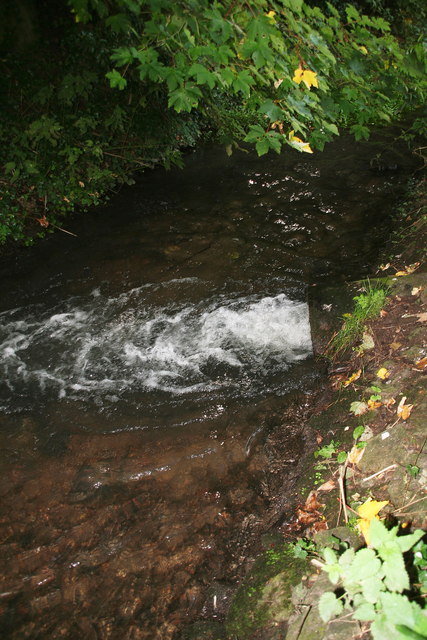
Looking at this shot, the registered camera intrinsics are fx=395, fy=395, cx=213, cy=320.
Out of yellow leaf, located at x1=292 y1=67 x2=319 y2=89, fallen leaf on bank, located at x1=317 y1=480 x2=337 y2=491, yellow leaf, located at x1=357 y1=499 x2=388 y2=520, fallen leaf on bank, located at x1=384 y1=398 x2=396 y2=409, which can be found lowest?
fallen leaf on bank, located at x1=317 y1=480 x2=337 y2=491

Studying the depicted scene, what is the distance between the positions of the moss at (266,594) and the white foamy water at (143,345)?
64.1 inches

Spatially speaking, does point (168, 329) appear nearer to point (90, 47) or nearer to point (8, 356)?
point (8, 356)

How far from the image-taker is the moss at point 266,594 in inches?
78.8

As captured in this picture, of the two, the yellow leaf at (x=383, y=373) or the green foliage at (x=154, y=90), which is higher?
the green foliage at (x=154, y=90)

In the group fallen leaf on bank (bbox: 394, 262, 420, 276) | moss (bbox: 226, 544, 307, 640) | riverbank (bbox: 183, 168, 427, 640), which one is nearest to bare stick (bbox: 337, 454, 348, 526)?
riverbank (bbox: 183, 168, 427, 640)

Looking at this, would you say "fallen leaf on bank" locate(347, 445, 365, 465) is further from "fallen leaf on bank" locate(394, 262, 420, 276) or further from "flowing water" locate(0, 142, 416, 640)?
"fallen leaf on bank" locate(394, 262, 420, 276)

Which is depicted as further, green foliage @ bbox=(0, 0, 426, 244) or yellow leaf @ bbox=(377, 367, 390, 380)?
yellow leaf @ bbox=(377, 367, 390, 380)

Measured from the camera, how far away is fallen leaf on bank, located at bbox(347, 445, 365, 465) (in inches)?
98.5

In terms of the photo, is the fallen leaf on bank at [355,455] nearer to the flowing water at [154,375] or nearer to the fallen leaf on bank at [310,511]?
the fallen leaf on bank at [310,511]

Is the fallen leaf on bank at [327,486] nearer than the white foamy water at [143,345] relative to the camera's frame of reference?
Yes

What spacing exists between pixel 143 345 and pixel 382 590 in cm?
335

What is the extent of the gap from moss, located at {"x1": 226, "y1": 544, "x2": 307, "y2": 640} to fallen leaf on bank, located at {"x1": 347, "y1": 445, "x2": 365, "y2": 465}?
25.7 inches

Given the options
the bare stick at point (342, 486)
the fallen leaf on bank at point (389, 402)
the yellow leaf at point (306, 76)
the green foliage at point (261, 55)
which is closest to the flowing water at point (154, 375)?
the bare stick at point (342, 486)

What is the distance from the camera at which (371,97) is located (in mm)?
3217
